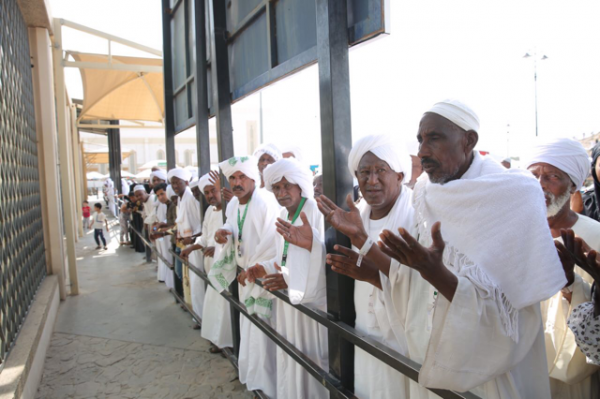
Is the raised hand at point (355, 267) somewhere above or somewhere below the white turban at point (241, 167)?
below

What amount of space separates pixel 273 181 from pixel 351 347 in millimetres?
1242

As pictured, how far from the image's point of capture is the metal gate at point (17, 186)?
3355mm

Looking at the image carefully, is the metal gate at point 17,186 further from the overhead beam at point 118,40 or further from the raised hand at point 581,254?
the raised hand at point 581,254

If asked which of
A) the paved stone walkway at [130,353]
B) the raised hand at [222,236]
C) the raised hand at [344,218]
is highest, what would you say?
the raised hand at [344,218]

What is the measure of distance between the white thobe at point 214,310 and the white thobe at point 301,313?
1.29m

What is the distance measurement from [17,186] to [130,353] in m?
2.15

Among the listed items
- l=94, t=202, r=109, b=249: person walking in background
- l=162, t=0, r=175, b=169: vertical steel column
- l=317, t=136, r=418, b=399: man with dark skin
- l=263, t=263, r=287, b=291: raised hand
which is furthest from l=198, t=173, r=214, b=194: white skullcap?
l=94, t=202, r=109, b=249: person walking in background

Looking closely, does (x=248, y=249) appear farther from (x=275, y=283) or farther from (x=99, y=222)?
(x=99, y=222)

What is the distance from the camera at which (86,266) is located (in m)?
8.95

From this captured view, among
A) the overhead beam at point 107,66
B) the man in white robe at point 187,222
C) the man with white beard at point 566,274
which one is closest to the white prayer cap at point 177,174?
the man in white robe at point 187,222

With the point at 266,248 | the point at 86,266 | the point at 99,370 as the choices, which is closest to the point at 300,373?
the point at 266,248

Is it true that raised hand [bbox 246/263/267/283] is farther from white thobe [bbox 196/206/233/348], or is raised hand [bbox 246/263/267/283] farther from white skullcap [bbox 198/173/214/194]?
white skullcap [bbox 198/173/214/194]

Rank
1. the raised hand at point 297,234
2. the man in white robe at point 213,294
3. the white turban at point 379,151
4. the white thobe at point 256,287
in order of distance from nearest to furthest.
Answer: the white turban at point 379,151 < the raised hand at point 297,234 < the white thobe at point 256,287 < the man in white robe at point 213,294

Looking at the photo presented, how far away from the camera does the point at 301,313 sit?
2.84 metres
